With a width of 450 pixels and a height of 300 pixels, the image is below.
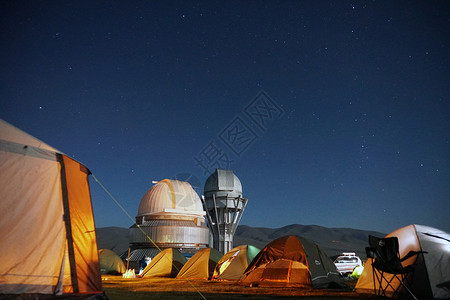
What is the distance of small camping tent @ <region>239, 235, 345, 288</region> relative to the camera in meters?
10.8

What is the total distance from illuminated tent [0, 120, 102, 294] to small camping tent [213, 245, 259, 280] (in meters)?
8.11

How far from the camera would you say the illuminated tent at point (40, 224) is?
228 inches

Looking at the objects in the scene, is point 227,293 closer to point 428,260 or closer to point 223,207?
point 428,260

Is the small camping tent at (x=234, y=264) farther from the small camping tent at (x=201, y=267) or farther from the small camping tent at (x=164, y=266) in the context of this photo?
the small camping tent at (x=164, y=266)

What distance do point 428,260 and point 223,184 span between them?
24.7m

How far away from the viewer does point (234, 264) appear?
47.0 ft

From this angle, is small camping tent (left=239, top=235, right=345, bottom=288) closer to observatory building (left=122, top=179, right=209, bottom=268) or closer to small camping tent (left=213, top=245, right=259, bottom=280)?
small camping tent (left=213, top=245, right=259, bottom=280)

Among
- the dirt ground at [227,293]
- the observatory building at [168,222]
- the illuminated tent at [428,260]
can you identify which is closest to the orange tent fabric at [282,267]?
the dirt ground at [227,293]

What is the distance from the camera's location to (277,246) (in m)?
11.9

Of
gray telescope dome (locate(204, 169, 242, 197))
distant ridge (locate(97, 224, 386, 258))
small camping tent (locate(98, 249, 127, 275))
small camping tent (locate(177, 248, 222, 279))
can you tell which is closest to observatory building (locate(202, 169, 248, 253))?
gray telescope dome (locate(204, 169, 242, 197))

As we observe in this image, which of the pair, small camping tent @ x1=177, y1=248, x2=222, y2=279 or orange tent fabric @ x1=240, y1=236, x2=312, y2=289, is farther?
small camping tent @ x1=177, y1=248, x2=222, y2=279

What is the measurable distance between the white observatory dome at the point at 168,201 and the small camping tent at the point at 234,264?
1317 cm

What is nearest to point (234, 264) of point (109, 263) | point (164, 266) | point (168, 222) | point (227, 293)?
point (164, 266)

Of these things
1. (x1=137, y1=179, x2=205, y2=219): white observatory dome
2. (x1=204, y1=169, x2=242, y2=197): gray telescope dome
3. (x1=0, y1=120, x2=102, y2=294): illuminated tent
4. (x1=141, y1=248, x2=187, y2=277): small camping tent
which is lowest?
(x1=141, y1=248, x2=187, y2=277): small camping tent
